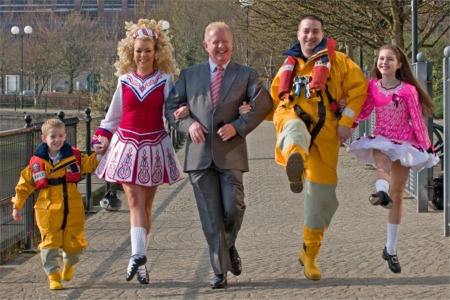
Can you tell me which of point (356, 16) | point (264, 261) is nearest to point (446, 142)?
point (264, 261)

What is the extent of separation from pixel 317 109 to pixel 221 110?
744mm

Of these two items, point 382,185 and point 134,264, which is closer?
point 134,264

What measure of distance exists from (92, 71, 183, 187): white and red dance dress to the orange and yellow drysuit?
10.5 inches

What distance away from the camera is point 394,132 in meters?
7.25

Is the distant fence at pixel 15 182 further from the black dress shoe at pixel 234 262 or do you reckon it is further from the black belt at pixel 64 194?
the black dress shoe at pixel 234 262

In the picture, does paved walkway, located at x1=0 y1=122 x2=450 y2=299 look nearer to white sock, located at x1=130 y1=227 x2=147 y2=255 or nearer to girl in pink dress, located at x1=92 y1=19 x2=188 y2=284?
white sock, located at x1=130 y1=227 x2=147 y2=255

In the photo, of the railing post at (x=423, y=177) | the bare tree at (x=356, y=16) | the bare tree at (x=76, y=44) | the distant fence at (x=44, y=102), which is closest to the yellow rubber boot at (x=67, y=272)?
the railing post at (x=423, y=177)

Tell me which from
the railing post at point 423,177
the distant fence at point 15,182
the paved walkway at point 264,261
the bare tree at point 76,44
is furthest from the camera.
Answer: the bare tree at point 76,44

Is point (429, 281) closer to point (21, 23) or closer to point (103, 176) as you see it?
point (103, 176)

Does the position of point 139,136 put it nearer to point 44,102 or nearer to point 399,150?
point 399,150

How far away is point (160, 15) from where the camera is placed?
52.2 m

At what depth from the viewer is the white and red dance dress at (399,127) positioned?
7141mm

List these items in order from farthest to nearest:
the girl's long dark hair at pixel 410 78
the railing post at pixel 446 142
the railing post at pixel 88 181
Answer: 1. the railing post at pixel 88 181
2. the railing post at pixel 446 142
3. the girl's long dark hair at pixel 410 78

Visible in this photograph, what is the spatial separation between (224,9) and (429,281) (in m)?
48.7
